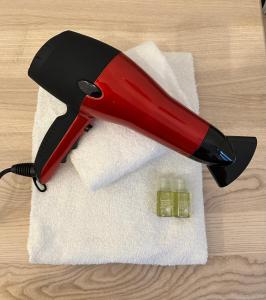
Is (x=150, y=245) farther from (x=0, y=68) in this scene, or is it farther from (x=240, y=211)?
(x=0, y=68)

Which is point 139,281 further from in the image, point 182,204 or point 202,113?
point 202,113

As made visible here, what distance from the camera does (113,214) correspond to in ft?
1.82

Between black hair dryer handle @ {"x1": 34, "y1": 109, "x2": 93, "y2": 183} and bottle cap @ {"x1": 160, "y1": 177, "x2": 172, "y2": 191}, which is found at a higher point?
black hair dryer handle @ {"x1": 34, "y1": 109, "x2": 93, "y2": 183}

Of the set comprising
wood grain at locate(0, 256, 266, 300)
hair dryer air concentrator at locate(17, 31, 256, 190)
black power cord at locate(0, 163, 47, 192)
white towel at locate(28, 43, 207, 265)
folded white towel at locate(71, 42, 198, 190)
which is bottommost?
wood grain at locate(0, 256, 266, 300)

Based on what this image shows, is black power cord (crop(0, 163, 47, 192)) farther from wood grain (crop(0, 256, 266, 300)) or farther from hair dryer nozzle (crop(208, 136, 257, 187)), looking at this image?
hair dryer nozzle (crop(208, 136, 257, 187))

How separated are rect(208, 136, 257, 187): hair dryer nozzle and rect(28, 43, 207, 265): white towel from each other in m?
0.07

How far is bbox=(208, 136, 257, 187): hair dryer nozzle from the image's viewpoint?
1.68 feet

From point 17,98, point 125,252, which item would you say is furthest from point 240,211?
point 17,98

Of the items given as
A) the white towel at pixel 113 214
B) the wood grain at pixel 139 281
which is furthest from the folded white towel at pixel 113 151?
the wood grain at pixel 139 281

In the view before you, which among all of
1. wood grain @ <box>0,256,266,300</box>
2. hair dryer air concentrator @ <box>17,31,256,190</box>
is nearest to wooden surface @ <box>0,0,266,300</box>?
wood grain @ <box>0,256,266,300</box>

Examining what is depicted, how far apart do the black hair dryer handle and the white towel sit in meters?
0.02

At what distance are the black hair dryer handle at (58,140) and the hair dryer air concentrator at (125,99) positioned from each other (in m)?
0.03

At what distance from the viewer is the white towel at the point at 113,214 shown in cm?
54

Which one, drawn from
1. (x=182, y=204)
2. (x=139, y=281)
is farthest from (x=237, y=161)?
(x=139, y=281)
